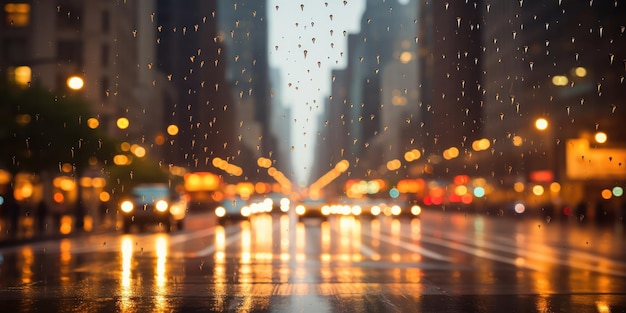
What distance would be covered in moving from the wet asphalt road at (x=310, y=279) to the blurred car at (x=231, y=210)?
81.6ft

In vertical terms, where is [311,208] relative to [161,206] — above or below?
above

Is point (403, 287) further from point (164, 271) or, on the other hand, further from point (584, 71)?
point (584, 71)

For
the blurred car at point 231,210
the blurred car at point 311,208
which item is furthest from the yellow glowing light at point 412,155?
the blurred car at point 231,210

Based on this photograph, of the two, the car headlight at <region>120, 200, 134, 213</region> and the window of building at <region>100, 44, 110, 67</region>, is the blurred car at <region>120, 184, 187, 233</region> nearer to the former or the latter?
the car headlight at <region>120, 200, 134, 213</region>

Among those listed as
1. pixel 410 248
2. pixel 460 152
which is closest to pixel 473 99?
pixel 460 152

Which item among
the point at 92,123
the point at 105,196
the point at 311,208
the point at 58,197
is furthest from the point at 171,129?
the point at 92,123

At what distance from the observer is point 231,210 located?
5603 cm

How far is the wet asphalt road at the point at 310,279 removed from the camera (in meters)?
13.3

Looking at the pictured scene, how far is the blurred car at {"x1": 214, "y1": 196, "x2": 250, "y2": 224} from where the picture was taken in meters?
55.1

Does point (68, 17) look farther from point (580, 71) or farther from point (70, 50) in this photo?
point (580, 71)

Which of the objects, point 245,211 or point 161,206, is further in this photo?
point 245,211

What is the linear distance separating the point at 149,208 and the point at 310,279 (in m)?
28.3

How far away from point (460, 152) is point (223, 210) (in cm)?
9066

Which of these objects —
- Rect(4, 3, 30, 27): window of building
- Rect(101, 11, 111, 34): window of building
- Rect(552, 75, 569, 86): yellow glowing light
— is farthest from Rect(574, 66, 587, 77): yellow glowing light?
Rect(4, 3, 30, 27): window of building
